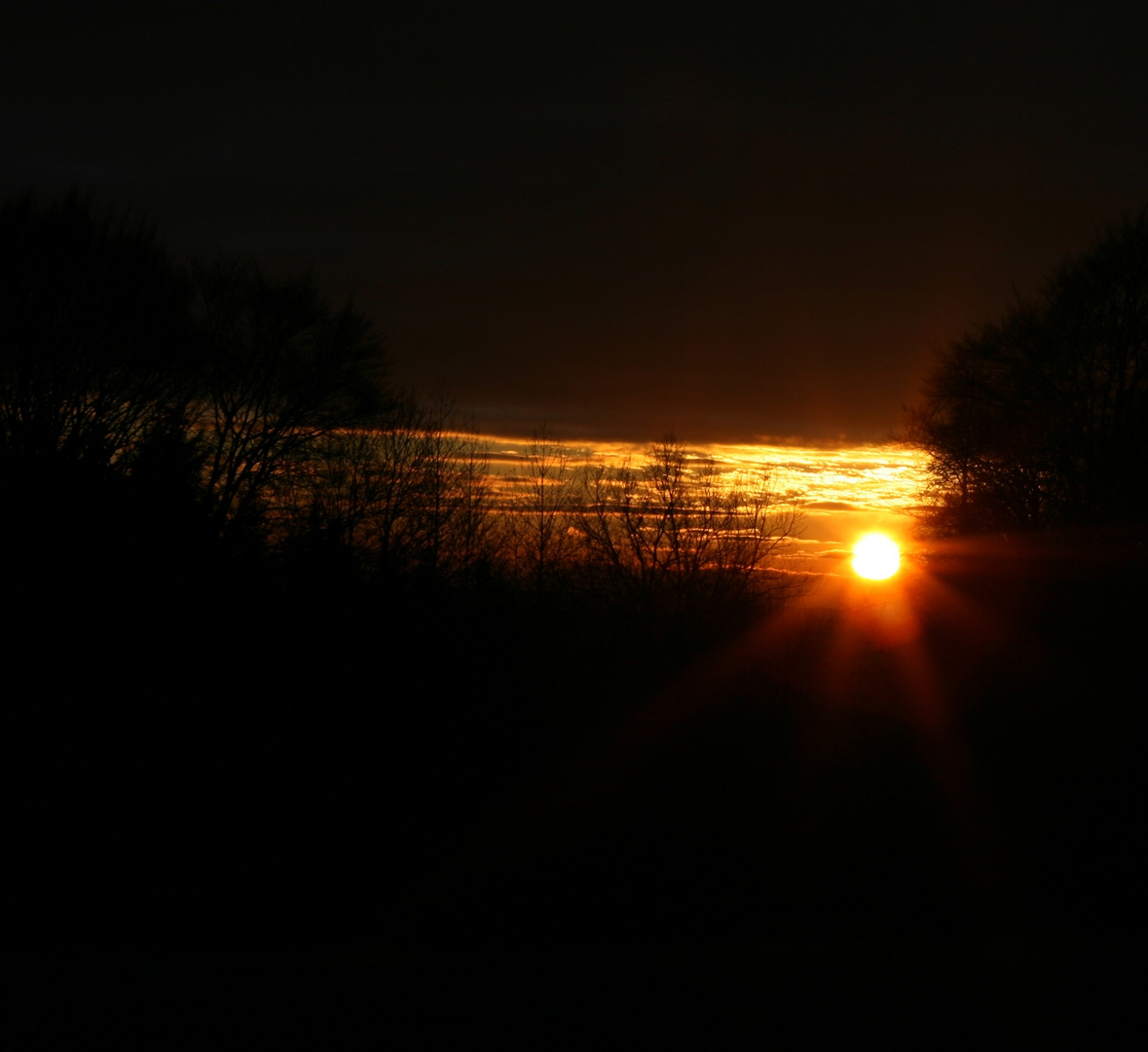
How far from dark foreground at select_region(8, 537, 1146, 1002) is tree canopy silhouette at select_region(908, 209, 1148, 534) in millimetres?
1504

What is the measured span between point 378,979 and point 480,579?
18533 millimetres

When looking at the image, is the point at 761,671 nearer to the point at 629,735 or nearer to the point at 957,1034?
the point at 629,735

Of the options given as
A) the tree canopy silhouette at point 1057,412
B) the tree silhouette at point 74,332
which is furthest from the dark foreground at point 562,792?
the tree silhouette at point 74,332

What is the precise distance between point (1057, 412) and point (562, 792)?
16241 millimetres

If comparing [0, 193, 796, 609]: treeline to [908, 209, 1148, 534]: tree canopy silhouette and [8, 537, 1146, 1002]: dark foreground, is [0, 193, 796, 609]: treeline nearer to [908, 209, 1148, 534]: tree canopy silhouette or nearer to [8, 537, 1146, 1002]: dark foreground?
[8, 537, 1146, 1002]: dark foreground

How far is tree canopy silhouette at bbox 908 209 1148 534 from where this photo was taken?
2147 centimetres

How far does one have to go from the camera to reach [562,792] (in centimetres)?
1262

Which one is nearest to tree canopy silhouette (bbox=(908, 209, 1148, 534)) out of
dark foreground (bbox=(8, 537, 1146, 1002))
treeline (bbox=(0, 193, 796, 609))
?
dark foreground (bbox=(8, 537, 1146, 1002))

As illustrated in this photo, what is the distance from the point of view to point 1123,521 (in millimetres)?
21734

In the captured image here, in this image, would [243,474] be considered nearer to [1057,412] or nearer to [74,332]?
[74,332]

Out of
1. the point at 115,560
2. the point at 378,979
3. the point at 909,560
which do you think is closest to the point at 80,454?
the point at 115,560

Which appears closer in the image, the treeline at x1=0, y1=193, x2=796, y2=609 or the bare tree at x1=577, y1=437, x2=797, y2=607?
the treeline at x1=0, y1=193, x2=796, y2=609

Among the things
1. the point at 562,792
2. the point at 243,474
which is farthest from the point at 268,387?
the point at 562,792

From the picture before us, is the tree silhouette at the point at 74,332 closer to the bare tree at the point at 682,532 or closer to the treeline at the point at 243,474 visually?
the treeline at the point at 243,474
